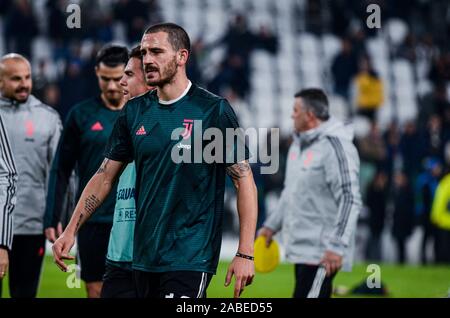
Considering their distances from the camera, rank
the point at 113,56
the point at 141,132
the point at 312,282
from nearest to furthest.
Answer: the point at 141,132 < the point at 312,282 < the point at 113,56

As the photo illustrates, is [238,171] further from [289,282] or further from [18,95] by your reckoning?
[289,282]

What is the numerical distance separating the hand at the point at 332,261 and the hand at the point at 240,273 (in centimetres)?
207

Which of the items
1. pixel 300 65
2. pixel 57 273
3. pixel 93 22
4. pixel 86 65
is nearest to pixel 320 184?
pixel 57 273

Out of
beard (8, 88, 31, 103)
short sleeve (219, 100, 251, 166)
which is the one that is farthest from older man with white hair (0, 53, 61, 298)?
short sleeve (219, 100, 251, 166)

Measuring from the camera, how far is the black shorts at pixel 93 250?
7418 mm

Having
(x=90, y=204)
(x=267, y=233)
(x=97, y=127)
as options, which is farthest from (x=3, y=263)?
(x=267, y=233)

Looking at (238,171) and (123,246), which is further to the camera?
(123,246)

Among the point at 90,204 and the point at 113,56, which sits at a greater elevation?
the point at 113,56

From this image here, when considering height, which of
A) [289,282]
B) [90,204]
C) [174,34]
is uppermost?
[174,34]

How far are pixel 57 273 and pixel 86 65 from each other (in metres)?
5.89

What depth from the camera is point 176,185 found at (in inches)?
209

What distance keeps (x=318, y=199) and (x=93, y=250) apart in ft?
5.86
